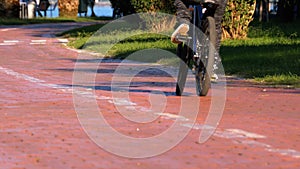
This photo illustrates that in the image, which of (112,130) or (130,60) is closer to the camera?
(112,130)

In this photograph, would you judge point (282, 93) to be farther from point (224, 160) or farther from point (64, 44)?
point (64, 44)

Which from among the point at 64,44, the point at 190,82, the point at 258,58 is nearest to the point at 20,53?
the point at 64,44

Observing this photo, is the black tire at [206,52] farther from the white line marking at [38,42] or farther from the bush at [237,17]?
the white line marking at [38,42]

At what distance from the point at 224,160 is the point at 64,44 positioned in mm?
20171

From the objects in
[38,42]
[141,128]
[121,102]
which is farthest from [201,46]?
[38,42]

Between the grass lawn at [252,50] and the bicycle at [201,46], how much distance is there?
2107 mm

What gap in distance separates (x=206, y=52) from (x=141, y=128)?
8.13 feet

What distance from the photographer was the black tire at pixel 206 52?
10.8m

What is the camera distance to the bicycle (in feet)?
35.6

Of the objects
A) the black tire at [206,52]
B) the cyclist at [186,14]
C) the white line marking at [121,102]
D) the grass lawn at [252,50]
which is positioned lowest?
the grass lawn at [252,50]

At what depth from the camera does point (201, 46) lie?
11.0 meters

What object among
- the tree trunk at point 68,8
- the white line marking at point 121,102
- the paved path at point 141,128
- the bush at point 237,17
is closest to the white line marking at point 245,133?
the paved path at point 141,128

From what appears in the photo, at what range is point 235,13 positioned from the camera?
23.4 metres

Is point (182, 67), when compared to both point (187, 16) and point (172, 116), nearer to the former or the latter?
point (187, 16)
